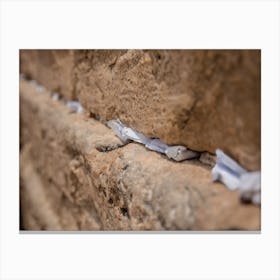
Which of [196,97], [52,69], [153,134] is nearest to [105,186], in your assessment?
[153,134]

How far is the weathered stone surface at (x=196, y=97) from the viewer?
88cm

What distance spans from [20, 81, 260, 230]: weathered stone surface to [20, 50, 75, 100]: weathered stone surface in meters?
0.11

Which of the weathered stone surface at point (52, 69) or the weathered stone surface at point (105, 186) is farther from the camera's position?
the weathered stone surface at point (52, 69)

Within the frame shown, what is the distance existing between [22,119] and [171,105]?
5.74ft

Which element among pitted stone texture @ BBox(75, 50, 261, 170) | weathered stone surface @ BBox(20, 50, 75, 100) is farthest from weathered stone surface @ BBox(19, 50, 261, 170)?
weathered stone surface @ BBox(20, 50, 75, 100)

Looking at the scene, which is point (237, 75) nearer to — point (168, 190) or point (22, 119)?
point (168, 190)

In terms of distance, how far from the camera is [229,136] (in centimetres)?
91

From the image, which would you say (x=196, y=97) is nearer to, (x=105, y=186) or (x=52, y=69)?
(x=105, y=186)

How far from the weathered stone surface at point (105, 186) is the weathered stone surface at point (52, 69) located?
0.11 meters

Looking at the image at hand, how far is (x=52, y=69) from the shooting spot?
6.63 feet

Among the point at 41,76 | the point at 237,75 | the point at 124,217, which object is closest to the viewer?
the point at 237,75

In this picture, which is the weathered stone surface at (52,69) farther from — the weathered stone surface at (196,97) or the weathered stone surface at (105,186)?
the weathered stone surface at (196,97)

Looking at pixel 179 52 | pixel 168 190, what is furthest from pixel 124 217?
pixel 179 52

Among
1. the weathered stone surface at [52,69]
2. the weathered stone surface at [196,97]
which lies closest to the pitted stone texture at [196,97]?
the weathered stone surface at [196,97]
